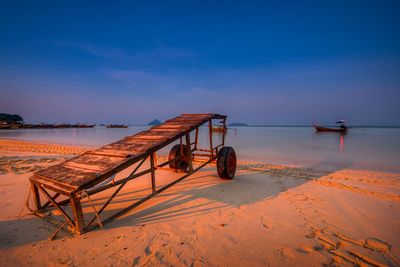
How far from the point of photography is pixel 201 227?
165 inches

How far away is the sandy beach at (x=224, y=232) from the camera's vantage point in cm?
320

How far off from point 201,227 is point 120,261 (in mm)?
1769

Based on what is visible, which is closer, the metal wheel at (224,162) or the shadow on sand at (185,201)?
the shadow on sand at (185,201)

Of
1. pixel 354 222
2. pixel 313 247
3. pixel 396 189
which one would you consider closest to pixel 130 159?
pixel 313 247

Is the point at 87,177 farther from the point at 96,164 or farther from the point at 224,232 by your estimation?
the point at 224,232

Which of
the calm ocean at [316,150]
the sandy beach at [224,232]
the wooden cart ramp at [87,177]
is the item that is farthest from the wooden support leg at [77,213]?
the calm ocean at [316,150]

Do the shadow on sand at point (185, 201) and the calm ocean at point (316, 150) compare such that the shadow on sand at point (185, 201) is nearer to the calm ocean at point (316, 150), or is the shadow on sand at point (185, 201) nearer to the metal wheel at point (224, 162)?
the metal wheel at point (224, 162)

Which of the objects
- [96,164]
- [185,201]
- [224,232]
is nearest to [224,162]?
[185,201]

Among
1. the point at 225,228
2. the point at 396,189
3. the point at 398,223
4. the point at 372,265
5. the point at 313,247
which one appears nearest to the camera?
the point at 372,265

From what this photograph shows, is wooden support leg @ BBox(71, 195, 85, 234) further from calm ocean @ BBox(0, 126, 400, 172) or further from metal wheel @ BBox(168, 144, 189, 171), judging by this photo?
calm ocean @ BBox(0, 126, 400, 172)

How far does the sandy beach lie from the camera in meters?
3.20

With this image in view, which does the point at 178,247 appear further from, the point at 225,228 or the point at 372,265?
the point at 372,265

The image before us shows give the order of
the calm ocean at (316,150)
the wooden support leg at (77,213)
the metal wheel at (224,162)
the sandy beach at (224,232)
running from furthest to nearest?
the calm ocean at (316,150)
the metal wheel at (224,162)
the wooden support leg at (77,213)
the sandy beach at (224,232)

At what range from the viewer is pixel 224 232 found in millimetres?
4000
